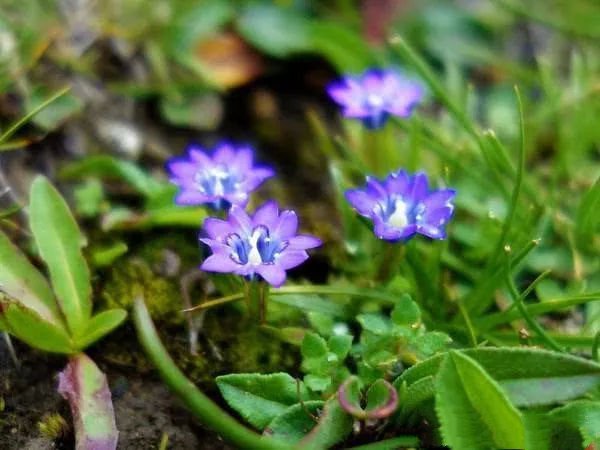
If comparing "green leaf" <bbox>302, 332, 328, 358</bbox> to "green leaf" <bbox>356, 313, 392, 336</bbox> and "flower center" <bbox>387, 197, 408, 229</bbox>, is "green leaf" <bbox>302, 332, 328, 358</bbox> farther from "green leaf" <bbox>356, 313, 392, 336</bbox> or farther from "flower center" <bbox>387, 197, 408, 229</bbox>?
"flower center" <bbox>387, 197, 408, 229</bbox>

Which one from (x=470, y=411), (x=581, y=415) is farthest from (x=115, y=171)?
(x=581, y=415)

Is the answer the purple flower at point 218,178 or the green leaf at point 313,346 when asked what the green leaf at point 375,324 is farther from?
the purple flower at point 218,178

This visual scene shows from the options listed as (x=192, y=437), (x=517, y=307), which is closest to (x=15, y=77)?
(x=192, y=437)

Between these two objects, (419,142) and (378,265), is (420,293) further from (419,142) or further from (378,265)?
(419,142)

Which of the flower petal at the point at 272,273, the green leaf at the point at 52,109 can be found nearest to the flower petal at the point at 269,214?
→ the flower petal at the point at 272,273

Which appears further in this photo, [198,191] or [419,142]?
[419,142]

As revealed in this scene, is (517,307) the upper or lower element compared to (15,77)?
lower
